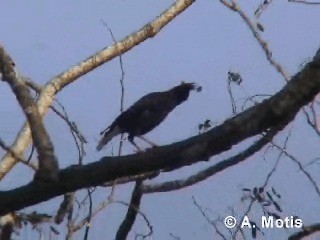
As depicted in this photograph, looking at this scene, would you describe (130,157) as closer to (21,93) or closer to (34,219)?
(21,93)

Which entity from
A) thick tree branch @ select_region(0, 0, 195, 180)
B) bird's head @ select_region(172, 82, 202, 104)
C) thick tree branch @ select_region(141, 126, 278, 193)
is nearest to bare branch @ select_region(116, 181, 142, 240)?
thick tree branch @ select_region(141, 126, 278, 193)

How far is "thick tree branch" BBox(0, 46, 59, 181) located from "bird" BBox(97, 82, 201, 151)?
6.78 ft

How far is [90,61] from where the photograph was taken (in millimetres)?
1970

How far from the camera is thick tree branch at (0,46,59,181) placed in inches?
39.3

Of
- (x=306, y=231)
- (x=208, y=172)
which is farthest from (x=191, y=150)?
(x=208, y=172)

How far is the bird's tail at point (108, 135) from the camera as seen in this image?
3.35 metres

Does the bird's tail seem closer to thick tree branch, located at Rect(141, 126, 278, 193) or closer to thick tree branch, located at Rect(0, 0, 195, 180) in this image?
thick tree branch, located at Rect(141, 126, 278, 193)

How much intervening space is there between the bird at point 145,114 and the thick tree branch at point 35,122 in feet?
6.78

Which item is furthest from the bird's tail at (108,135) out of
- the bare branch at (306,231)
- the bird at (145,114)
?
the bare branch at (306,231)

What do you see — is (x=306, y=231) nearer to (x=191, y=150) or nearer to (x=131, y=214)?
(x=131, y=214)

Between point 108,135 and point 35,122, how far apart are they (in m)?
2.36

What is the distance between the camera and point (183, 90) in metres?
3.78

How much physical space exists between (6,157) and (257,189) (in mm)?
1713

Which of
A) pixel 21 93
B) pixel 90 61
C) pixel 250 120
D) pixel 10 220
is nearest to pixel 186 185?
pixel 90 61
